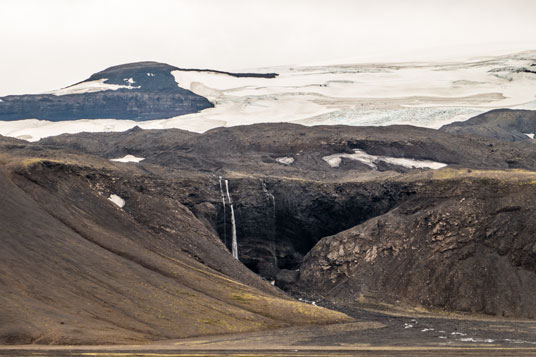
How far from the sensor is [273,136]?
16250cm

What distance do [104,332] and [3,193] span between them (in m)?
22.6

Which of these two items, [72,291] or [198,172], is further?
[198,172]

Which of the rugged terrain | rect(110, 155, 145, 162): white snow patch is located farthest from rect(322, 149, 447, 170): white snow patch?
rect(110, 155, 145, 162): white snow patch

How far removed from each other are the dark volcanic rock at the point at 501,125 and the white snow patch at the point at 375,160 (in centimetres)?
3707

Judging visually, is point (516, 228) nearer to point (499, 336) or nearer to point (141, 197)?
point (499, 336)

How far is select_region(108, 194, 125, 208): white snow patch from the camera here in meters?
96.2

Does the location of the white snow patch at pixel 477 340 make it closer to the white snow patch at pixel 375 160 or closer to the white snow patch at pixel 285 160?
the white snow patch at pixel 375 160

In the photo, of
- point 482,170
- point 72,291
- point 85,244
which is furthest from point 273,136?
point 72,291

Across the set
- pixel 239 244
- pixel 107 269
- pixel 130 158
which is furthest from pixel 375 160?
pixel 107 269

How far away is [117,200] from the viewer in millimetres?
96875

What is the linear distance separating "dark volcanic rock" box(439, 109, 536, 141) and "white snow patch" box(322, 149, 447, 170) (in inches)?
1459

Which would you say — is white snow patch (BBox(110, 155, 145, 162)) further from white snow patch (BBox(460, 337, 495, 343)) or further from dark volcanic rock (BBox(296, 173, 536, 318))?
white snow patch (BBox(460, 337, 495, 343))

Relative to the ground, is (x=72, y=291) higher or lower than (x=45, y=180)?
lower

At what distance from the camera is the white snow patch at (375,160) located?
5870 inches
